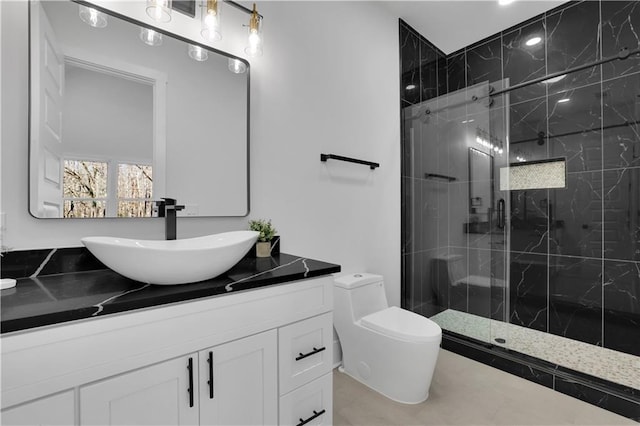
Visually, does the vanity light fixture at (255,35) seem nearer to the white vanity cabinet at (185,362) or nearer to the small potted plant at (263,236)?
the small potted plant at (263,236)

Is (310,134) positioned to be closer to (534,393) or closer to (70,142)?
(70,142)

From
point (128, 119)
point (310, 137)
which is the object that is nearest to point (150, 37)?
point (128, 119)

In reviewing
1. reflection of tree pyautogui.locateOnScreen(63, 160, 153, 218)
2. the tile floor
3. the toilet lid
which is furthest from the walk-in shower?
reflection of tree pyautogui.locateOnScreen(63, 160, 153, 218)

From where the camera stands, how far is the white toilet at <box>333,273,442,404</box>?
1674 mm

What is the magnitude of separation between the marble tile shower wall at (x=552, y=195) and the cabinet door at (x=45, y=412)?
2245 millimetres

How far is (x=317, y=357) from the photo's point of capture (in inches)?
49.5

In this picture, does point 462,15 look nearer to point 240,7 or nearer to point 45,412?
point 240,7

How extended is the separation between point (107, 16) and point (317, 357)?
163 cm

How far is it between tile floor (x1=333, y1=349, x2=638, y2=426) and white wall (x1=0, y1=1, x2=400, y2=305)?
754 mm

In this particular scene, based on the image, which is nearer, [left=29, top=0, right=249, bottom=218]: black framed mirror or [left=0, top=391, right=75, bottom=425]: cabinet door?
[left=0, top=391, right=75, bottom=425]: cabinet door

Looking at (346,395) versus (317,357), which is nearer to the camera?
(317,357)

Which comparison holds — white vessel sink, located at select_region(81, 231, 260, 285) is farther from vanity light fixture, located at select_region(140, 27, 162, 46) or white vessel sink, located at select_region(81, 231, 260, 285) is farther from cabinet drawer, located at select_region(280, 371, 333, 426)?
vanity light fixture, located at select_region(140, 27, 162, 46)

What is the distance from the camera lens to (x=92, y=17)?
122cm

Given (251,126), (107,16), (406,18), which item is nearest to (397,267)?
(251,126)
